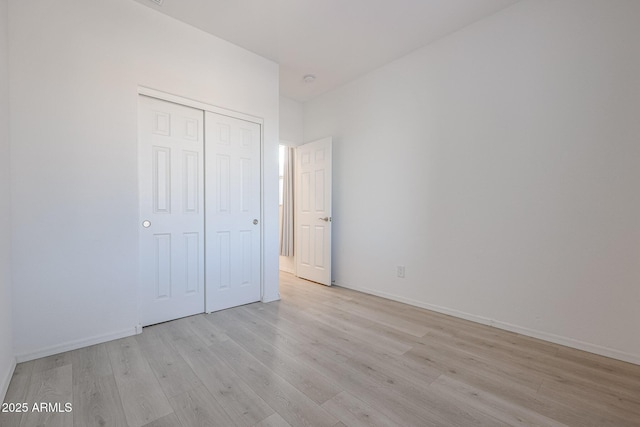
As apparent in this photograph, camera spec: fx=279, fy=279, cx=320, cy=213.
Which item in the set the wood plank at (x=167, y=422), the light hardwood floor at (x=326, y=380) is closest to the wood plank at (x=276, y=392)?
the light hardwood floor at (x=326, y=380)

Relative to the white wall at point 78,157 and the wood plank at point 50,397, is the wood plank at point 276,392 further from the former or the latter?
the white wall at point 78,157

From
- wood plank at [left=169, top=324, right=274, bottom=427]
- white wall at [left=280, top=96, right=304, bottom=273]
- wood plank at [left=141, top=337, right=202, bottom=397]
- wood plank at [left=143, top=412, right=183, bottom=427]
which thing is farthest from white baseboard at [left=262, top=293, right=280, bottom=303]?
white wall at [left=280, top=96, right=304, bottom=273]

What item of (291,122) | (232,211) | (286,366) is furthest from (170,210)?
(291,122)

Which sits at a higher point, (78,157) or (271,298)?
(78,157)

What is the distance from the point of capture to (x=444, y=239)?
298 centimetres

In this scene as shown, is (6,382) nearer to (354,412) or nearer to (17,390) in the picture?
(17,390)

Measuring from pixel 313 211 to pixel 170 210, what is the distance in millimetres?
2062

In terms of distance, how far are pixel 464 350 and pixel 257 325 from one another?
177 centimetres

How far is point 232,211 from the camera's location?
3.08 metres

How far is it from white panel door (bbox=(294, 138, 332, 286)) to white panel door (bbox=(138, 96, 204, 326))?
1.75m

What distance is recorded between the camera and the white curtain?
15.6 feet

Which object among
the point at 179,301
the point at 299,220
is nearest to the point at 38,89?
the point at 179,301

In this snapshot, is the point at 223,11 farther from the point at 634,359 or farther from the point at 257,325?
the point at 634,359

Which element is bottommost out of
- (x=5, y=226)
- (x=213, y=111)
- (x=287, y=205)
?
(x=5, y=226)
